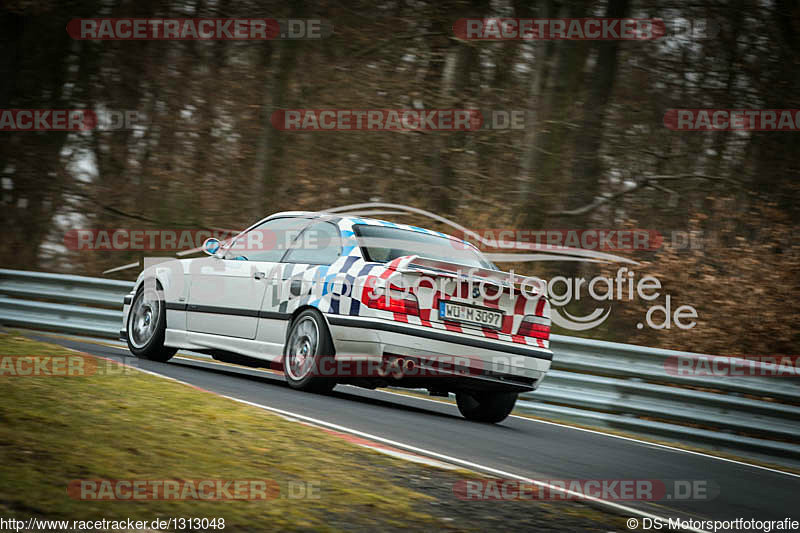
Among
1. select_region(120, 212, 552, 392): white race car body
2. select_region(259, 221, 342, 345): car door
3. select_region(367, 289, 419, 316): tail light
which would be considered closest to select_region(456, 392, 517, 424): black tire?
select_region(120, 212, 552, 392): white race car body

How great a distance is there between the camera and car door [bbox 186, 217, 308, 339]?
9367 millimetres

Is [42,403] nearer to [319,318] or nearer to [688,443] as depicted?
[319,318]

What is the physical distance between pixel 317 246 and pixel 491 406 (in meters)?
2.14

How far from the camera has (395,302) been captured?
808cm

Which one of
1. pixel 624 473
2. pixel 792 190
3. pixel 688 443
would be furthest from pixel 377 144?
pixel 624 473

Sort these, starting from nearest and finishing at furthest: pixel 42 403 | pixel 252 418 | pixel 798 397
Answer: pixel 42 403
pixel 252 418
pixel 798 397

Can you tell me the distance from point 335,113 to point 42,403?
48.2 feet

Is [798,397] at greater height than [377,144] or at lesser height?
lesser

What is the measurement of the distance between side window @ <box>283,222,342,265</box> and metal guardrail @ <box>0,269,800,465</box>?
291 centimetres

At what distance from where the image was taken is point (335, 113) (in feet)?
65.1

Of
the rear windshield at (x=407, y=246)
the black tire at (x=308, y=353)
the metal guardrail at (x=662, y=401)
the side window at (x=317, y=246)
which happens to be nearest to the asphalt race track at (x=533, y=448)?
the black tire at (x=308, y=353)

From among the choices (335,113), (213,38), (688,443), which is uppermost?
(213,38)

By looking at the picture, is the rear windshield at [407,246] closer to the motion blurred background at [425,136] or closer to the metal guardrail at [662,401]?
the metal guardrail at [662,401]

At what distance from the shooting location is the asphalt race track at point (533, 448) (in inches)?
244
